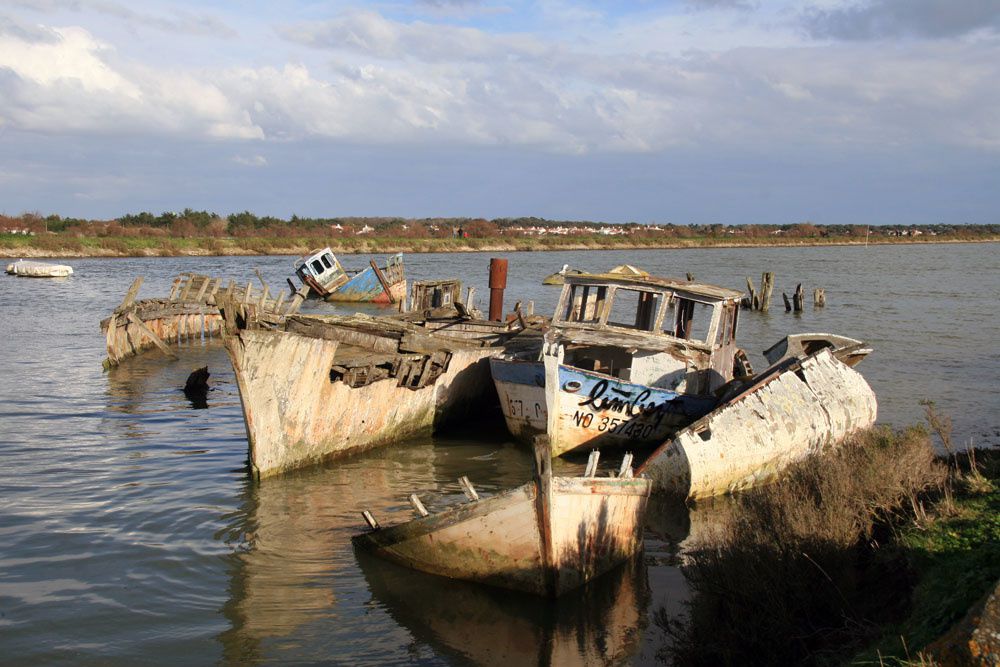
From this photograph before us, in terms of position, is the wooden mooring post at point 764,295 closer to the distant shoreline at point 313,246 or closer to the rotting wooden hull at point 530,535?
the rotting wooden hull at point 530,535

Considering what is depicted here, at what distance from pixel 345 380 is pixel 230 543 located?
3.01 metres

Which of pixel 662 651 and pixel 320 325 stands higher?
pixel 320 325

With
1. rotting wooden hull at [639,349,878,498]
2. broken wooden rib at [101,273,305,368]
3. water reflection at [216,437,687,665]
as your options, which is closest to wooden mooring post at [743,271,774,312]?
broken wooden rib at [101,273,305,368]

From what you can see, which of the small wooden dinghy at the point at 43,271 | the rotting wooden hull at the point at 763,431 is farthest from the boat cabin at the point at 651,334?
the small wooden dinghy at the point at 43,271

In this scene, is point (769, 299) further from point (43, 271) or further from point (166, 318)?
point (43, 271)

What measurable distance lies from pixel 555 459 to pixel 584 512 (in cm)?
450

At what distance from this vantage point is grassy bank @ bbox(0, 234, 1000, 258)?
2571 inches

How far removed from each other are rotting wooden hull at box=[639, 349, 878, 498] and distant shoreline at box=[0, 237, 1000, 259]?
62308 mm

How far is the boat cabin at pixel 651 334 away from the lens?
12.7m

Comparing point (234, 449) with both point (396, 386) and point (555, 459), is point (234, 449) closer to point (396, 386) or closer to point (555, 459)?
point (396, 386)

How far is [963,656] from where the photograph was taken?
3711 millimetres

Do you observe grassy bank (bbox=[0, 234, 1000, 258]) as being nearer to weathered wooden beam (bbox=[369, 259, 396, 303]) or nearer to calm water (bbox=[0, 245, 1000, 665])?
weathered wooden beam (bbox=[369, 259, 396, 303])

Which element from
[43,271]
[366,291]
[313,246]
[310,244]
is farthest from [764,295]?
[310,244]

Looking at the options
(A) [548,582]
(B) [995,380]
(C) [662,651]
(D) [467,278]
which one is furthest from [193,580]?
(D) [467,278]
